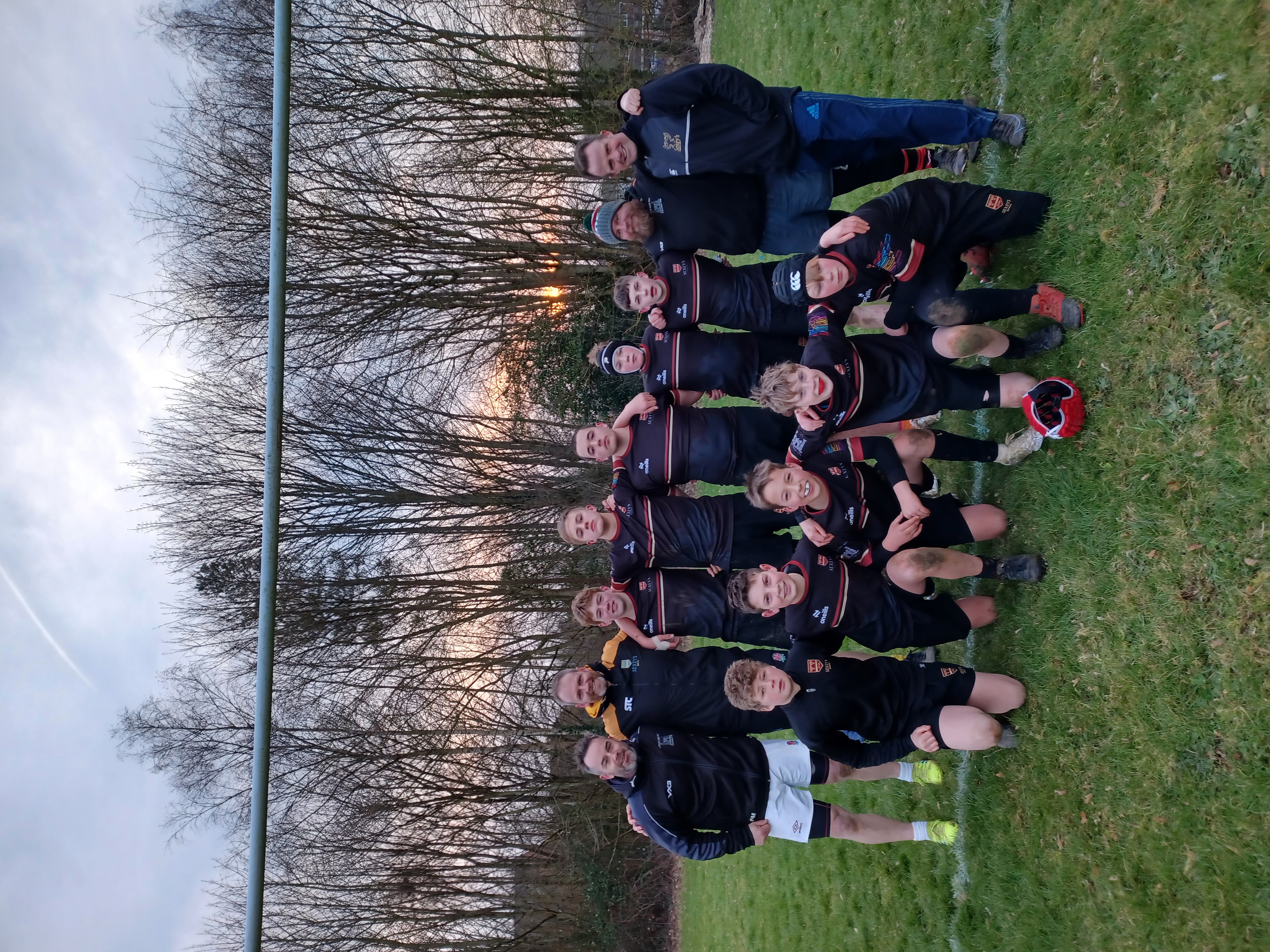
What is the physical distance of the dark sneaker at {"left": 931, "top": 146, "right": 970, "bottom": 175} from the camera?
550cm

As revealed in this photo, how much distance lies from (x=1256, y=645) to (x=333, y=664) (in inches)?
509

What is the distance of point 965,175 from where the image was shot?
5621 millimetres

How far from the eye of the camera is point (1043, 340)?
4562 millimetres

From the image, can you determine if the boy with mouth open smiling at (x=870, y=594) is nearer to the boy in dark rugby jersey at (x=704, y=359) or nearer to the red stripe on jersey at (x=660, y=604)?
the red stripe on jersey at (x=660, y=604)

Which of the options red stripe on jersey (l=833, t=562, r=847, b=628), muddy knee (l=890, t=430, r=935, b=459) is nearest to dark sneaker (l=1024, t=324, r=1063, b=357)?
muddy knee (l=890, t=430, r=935, b=459)

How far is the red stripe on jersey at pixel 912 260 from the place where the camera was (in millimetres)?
4391

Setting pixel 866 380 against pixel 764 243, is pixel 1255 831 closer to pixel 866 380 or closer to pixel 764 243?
pixel 866 380

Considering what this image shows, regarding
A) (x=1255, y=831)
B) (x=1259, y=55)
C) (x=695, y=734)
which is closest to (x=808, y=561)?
(x=695, y=734)

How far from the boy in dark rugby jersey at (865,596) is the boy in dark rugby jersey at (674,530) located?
1.03 m

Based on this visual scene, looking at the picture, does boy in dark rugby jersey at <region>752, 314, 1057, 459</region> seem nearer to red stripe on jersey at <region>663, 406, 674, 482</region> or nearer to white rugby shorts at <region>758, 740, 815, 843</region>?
red stripe on jersey at <region>663, 406, 674, 482</region>

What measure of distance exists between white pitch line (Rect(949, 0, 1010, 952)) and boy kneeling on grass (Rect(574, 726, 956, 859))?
11 centimetres

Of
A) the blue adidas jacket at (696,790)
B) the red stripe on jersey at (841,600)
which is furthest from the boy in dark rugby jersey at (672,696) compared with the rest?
the red stripe on jersey at (841,600)

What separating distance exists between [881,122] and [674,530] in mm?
3041

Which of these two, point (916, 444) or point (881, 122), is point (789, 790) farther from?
point (881, 122)
